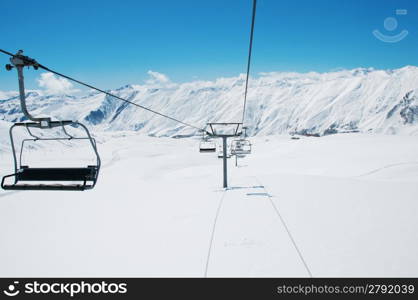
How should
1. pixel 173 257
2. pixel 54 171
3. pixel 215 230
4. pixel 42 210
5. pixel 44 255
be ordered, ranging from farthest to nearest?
pixel 42 210, pixel 215 230, pixel 44 255, pixel 173 257, pixel 54 171

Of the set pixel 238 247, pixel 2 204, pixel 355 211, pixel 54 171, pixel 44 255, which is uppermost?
pixel 54 171

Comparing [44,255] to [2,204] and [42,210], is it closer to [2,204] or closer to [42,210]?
[42,210]

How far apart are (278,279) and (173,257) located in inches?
120

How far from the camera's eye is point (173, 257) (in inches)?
300

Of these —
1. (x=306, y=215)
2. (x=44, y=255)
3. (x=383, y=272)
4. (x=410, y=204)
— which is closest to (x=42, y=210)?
(x=44, y=255)

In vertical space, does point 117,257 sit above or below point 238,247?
below

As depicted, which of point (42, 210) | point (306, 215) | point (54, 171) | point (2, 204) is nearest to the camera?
point (54, 171)

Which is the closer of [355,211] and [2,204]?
[355,211]

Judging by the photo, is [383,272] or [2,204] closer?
[383,272]

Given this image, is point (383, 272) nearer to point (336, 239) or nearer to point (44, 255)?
point (336, 239)

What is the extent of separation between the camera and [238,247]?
7820 millimetres

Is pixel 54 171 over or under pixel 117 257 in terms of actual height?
over

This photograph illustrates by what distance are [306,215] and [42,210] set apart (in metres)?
14.9

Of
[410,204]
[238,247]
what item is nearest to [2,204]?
[238,247]
